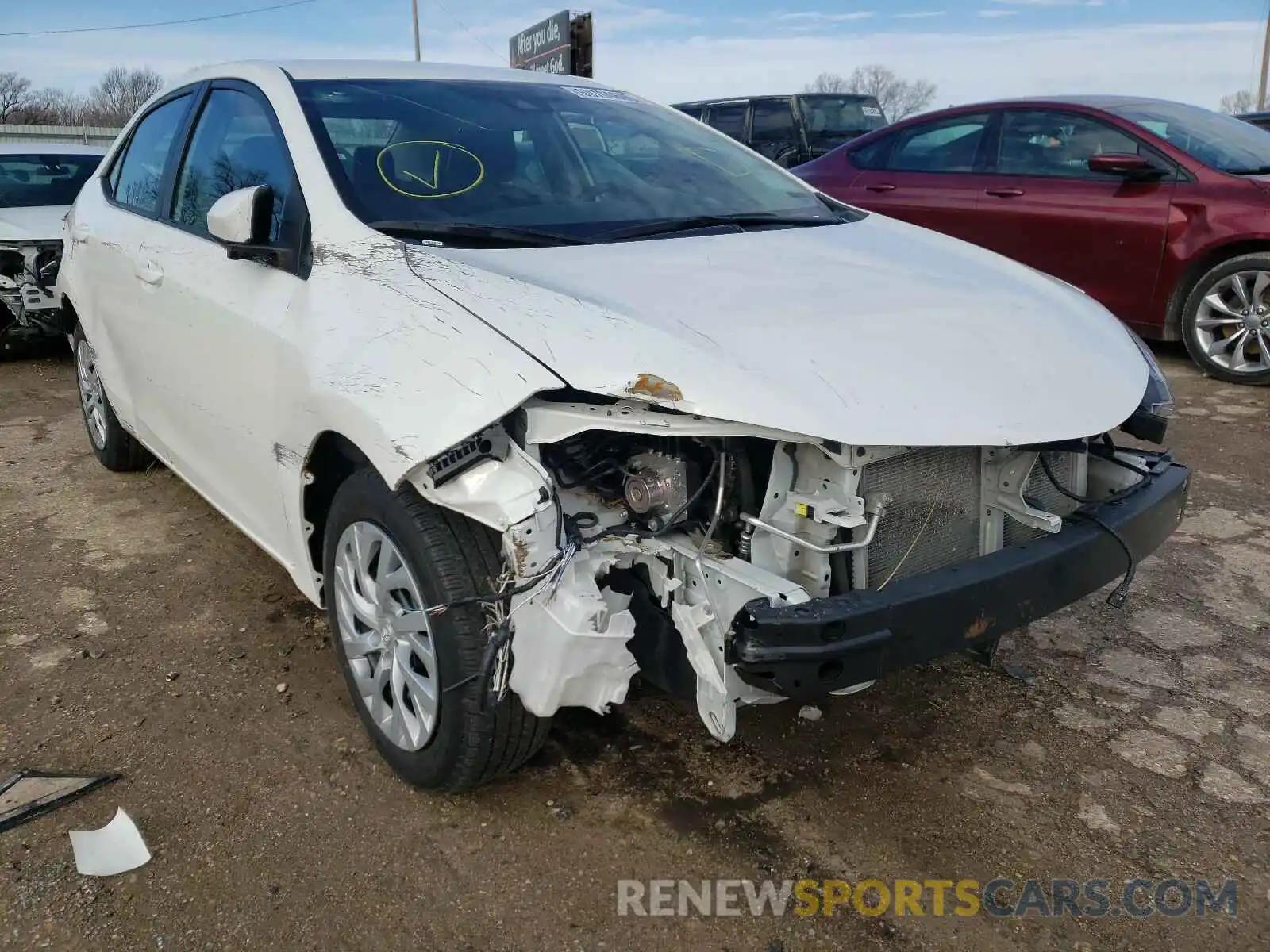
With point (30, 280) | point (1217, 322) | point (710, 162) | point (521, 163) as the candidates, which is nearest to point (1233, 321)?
point (1217, 322)

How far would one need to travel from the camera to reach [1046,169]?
6.41 metres

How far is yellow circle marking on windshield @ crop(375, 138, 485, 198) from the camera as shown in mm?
2674

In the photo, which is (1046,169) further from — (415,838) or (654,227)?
(415,838)

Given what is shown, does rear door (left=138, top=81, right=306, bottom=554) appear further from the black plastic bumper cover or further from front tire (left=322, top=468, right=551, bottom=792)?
the black plastic bumper cover

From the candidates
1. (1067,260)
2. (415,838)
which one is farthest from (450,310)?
(1067,260)

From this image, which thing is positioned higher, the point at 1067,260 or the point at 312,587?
the point at 1067,260

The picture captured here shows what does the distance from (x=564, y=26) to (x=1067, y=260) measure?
929 centimetres

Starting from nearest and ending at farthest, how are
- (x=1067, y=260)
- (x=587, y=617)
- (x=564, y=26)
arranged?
(x=587, y=617)
(x=1067, y=260)
(x=564, y=26)

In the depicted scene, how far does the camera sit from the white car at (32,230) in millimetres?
7066

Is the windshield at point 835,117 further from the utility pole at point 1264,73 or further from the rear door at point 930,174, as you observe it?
the utility pole at point 1264,73

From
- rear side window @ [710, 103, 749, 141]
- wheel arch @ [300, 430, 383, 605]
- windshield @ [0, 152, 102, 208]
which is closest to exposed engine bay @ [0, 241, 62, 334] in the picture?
windshield @ [0, 152, 102, 208]

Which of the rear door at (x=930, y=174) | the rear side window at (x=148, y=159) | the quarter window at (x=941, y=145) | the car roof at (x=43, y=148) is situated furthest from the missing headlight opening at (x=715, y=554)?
the car roof at (x=43, y=148)

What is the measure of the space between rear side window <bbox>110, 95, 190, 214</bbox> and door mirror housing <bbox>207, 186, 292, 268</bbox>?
121cm

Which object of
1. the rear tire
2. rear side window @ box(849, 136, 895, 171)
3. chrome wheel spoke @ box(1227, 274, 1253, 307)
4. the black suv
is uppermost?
the black suv
